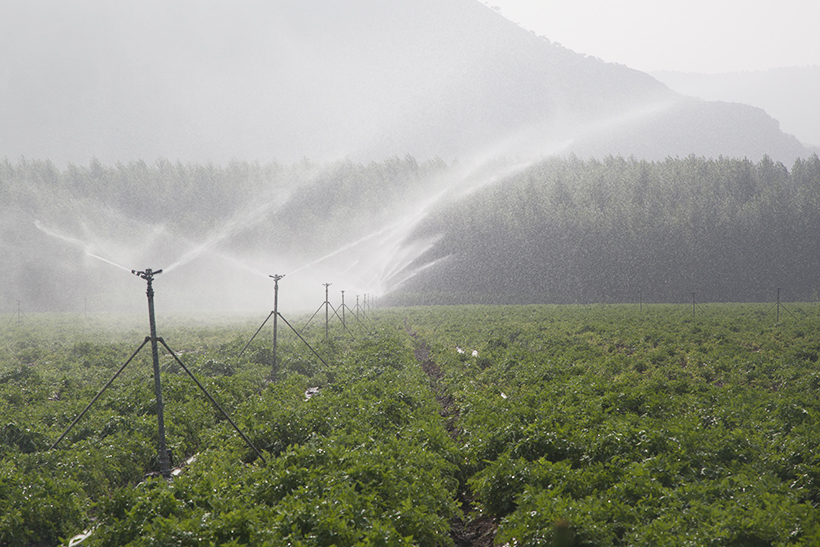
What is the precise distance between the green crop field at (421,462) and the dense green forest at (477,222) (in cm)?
6295

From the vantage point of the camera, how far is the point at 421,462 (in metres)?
8.67

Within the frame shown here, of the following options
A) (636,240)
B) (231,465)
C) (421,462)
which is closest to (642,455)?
(421,462)

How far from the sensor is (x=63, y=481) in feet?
27.1

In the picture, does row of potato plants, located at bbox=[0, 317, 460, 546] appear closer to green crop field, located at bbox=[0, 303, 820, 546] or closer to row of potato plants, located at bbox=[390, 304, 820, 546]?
green crop field, located at bbox=[0, 303, 820, 546]

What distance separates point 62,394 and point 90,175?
407 ft

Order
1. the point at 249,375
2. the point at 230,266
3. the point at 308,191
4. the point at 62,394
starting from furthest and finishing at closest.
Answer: the point at 308,191
the point at 230,266
the point at 249,375
the point at 62,394

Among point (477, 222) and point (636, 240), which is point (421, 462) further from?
point (477, 222)

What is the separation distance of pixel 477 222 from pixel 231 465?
94.3m

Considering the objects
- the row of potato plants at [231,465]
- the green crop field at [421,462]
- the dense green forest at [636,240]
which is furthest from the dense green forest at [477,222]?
the green crop field at [421,462]

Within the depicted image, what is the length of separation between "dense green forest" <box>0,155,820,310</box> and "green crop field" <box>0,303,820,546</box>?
63.0 metres

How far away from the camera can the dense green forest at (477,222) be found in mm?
87500

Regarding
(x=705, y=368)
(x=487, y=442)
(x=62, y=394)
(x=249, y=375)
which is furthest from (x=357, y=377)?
(x=705, y=368)

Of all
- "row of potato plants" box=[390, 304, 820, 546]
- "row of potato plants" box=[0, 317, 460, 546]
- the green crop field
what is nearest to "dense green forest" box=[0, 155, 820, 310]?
"row of potato plants" box=[390, 304, 820, 546]

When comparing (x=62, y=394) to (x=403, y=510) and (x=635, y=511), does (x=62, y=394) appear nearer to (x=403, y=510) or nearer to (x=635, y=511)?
(x=403, y=510)
